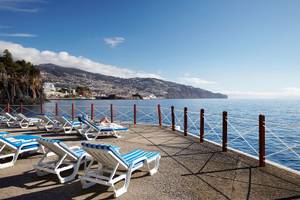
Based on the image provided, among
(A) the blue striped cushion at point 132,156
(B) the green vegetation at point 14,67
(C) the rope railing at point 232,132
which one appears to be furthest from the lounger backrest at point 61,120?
(B) the green vegetation at point 14,67

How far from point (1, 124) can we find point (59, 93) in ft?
526

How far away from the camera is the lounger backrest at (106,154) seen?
4230mm

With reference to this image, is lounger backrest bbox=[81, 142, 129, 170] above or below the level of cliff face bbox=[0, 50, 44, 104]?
below

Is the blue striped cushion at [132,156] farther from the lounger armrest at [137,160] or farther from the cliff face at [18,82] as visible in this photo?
the cliff face at [18,82]

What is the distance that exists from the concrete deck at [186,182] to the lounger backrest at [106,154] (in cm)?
51

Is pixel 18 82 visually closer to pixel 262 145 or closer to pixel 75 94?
pixel 75 94

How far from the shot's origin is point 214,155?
23.4 ft

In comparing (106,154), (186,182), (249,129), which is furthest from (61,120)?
(249,129)

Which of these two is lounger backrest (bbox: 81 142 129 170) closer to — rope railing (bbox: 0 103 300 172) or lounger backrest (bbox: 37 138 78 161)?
lounger backrest (bbox: 37 138 78 161)

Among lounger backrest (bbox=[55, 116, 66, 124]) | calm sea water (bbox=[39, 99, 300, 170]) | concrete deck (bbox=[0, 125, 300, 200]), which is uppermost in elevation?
lounger backrest (bbox=[55, 116, 66, 124])

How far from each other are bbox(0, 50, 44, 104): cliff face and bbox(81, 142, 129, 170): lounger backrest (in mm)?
89301

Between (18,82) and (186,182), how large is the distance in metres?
101

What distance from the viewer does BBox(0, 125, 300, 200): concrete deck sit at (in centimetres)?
432

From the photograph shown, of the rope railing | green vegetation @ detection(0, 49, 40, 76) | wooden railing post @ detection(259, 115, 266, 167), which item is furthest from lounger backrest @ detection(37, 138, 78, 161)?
green vegetation @ detection(0, 49, 40, 76)
